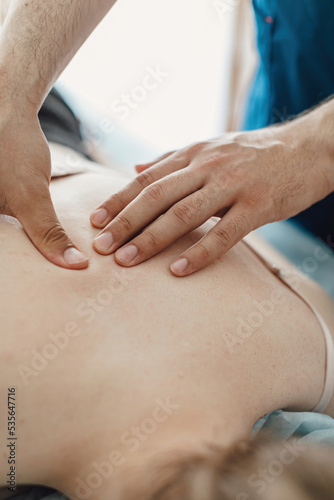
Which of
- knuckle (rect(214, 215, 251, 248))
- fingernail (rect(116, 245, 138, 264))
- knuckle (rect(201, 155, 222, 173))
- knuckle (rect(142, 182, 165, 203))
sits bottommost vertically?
fingernail (rect(116, 245, 138, 264))

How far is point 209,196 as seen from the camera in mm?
900

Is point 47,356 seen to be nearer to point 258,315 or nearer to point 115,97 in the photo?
point 258,315

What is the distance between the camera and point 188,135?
8.25 ft

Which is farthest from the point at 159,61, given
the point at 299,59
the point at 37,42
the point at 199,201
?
the point at 199,201

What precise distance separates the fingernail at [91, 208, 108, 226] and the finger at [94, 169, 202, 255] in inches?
1.5

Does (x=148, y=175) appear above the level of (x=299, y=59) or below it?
below

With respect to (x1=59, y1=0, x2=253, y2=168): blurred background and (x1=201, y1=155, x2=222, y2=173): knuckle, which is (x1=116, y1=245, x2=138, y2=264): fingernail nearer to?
(x1=201, y1=155, x2=222, y2=173): knuckle

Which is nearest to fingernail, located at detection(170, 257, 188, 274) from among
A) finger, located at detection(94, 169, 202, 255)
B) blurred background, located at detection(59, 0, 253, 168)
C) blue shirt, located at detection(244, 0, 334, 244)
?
finger, located at detection(94, 169, 202, 255)

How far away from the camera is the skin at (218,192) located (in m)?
0.83

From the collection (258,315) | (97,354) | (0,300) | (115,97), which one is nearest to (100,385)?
(97,354)

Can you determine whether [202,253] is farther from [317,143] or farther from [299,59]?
[299,59]

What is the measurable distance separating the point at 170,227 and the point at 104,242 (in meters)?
0.13

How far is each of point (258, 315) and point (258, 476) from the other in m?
0.34

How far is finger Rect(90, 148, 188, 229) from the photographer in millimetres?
878
